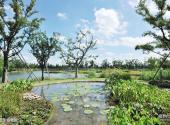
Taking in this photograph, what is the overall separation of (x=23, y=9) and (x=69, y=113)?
1972 centimetres

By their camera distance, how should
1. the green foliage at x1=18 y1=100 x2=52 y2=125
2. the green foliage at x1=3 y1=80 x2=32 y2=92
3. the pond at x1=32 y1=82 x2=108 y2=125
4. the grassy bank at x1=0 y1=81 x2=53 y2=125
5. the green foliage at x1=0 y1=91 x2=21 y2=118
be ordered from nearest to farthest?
the green foliage at x1=18 y1=100 x2=52 y2=125, the grassy bank at x1=0 y1=81 x2=53 y2=125, the green foliage at x1=0 y1=91 x2=21 y2=118, the pond at x1=32 y1=82 x2=108 y2=125, the green foliage at x1=3 y1=80 x2=32 y2=92

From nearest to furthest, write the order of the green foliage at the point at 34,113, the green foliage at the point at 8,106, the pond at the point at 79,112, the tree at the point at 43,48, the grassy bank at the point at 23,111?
1. the green foliage at the point at 34,113
2. the grassy bank at the point at 23,111
3. the green foliage at the point at 8,106
4. the pond at the point at 79,112
5. the tree at the point at 43,48

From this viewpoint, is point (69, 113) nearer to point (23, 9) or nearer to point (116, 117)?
point (116, 117)

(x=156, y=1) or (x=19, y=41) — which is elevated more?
(x=156, y=1)

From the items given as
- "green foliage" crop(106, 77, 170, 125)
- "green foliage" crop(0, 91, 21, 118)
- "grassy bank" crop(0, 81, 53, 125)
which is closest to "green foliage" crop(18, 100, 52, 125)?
"grassy bank" crop(0, 81, 53, 125)

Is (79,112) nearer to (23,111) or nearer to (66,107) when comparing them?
(66,107)

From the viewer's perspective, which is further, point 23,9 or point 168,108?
point 23,9

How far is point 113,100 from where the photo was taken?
17.9 m

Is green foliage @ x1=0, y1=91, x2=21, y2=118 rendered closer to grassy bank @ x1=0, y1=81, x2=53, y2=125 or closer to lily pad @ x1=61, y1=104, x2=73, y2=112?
grassy bank @ x1=0, y1=81, x2=53, y2=125

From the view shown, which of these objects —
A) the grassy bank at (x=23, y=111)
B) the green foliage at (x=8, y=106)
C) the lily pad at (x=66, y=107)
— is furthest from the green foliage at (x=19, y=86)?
the green foliage at (x=8, y=106)

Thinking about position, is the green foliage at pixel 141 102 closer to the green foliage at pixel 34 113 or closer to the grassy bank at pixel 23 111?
the green foliage at pixel 34 113

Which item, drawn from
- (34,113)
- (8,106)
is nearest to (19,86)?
(8,106)

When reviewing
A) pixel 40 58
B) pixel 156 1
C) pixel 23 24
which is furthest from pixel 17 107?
pixel 40 58

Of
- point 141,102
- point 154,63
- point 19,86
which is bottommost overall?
point 141,102
